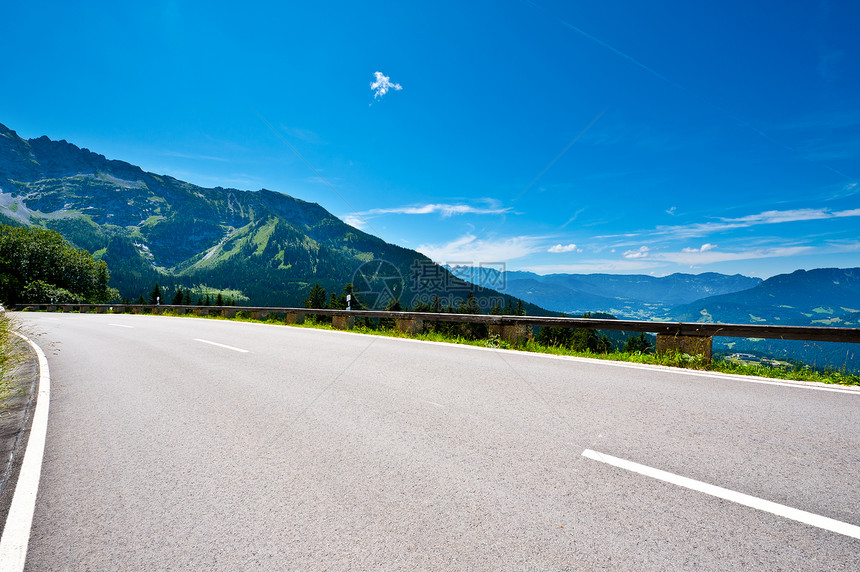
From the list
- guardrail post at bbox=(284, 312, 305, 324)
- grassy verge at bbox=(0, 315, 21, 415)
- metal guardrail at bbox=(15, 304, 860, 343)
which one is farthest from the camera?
guardrail post at bbox=(284, 312, 305, 324)

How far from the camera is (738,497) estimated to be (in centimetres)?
240

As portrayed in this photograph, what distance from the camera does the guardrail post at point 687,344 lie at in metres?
6.91

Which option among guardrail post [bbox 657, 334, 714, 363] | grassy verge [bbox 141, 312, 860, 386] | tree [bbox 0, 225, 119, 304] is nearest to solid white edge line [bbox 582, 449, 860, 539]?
grassy verge [bbox 141, 312, 860, 386]

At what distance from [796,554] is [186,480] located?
3.70 metres

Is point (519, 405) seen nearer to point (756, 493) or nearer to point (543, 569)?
point (756, 493)

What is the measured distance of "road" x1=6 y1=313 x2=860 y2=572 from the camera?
1970 mm

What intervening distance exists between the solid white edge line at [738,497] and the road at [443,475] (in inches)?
2.1

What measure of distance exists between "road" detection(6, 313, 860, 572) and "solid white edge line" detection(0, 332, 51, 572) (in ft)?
0.22

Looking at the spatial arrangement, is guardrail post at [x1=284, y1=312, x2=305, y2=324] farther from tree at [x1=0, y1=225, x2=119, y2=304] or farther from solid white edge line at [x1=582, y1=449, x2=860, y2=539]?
tree at [x1=0, y1=225, x2=119, y2=304]

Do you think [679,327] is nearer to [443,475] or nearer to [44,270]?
[443,475]

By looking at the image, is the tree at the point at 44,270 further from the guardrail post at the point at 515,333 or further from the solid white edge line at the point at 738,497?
the solid white edge line at the point at 738,497

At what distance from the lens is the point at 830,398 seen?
15.7 ft

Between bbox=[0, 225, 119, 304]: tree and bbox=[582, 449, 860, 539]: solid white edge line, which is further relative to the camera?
bbox=[0, 225, 119, 304]: tree

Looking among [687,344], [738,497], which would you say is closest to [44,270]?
[687,344]
